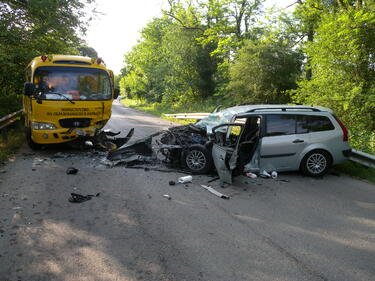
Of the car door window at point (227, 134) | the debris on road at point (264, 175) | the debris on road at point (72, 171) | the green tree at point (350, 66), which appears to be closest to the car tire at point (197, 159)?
the car door window at point (227, 134)

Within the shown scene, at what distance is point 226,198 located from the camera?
561 cm

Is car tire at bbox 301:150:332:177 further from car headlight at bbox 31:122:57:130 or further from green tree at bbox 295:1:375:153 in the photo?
car headlight at bbox 31:122:57:130

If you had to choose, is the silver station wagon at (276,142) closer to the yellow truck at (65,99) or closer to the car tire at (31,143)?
the yellow truck at (65,99)

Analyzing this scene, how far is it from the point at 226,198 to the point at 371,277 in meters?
2.73

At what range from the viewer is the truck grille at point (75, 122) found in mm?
8419

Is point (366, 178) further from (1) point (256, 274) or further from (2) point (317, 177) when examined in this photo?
(1) point (256, 274)

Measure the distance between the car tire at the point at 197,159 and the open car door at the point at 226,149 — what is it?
30 centimetres

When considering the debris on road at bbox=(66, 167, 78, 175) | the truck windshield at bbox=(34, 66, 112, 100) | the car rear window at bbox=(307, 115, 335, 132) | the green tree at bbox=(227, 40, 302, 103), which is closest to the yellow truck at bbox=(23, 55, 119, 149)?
the truck windshield at bbox=(34, 66, 112, 100)

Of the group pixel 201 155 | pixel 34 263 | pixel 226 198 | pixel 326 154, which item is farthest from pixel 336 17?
pixel 34 263

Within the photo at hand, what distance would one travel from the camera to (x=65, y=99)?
8.44 m

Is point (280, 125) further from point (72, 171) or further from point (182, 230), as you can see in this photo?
point (72, 171)

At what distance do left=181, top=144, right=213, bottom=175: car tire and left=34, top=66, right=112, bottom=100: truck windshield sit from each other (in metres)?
3.71

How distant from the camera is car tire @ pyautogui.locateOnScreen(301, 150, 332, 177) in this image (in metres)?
Result: 7.15

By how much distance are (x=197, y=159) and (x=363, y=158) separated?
13.9ft
